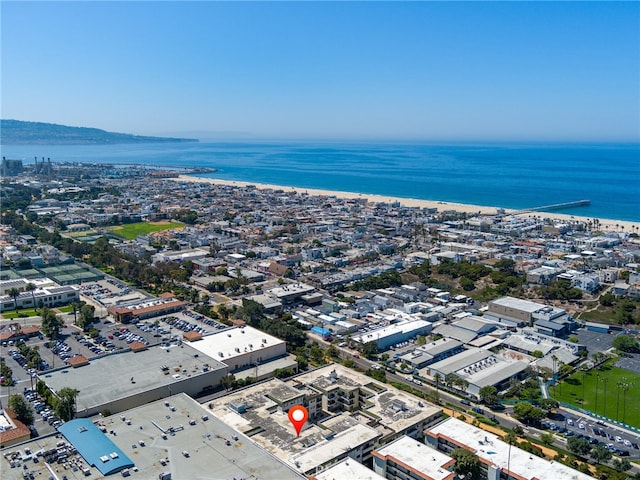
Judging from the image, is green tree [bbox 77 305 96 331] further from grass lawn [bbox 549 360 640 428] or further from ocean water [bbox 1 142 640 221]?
ocean water [bbox 1 142 640 221]

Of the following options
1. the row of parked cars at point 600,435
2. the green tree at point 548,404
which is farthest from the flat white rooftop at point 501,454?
the green tree at point 548,404

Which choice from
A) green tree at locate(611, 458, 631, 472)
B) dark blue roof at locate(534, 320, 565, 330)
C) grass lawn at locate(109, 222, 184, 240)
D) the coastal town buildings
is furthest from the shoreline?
green tree at locate(611, 458, 631, 472)

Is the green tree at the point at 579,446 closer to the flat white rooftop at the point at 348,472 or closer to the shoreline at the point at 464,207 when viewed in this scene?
the flat white rooftop at the point at 348,472

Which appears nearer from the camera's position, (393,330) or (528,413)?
(528,413)

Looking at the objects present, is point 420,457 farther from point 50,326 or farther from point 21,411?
point 50,326

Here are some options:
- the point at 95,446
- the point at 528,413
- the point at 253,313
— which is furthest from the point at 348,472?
the point at 253,313
